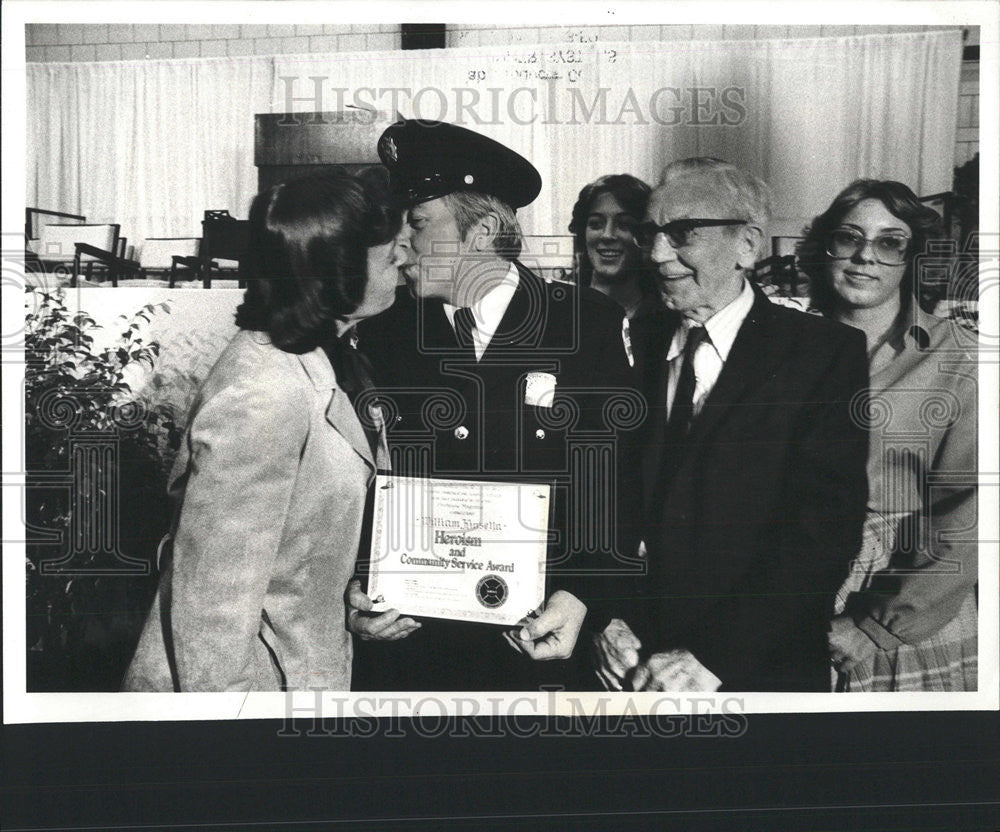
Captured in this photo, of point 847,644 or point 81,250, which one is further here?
point 847,644

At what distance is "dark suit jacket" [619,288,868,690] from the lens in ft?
10.8

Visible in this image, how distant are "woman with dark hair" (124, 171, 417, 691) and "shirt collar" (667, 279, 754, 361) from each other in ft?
3.21

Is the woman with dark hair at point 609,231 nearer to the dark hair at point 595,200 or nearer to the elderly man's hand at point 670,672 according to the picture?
the dark hair at point 595,200

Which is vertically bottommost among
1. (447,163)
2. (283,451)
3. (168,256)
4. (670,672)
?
(670,672)

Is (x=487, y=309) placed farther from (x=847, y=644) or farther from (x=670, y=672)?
(x=847, y=644)

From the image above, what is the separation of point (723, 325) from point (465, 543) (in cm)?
113

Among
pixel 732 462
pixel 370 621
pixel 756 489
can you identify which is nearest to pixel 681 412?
pixel 732 462

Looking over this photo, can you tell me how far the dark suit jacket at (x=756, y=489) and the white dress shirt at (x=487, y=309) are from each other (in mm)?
461

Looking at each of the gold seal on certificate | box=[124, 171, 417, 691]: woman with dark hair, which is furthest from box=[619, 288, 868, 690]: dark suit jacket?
box=[124, 171, 417, 691]: woman with dark hair

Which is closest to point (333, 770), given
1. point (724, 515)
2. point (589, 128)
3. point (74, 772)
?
point (74, 772)

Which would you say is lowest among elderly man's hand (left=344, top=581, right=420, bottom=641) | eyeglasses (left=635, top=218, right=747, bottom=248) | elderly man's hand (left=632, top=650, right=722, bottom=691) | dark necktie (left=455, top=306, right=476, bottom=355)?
elderly man's hand (left=632, top=650, right=722, bottom=691)

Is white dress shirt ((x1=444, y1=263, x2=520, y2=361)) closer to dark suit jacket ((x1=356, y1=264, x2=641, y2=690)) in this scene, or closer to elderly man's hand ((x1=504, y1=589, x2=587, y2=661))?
dark suit jacket ((x1=356, y1=264, x2=641, y2=690))

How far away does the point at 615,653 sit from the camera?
3314 mm

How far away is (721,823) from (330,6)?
118 inches
